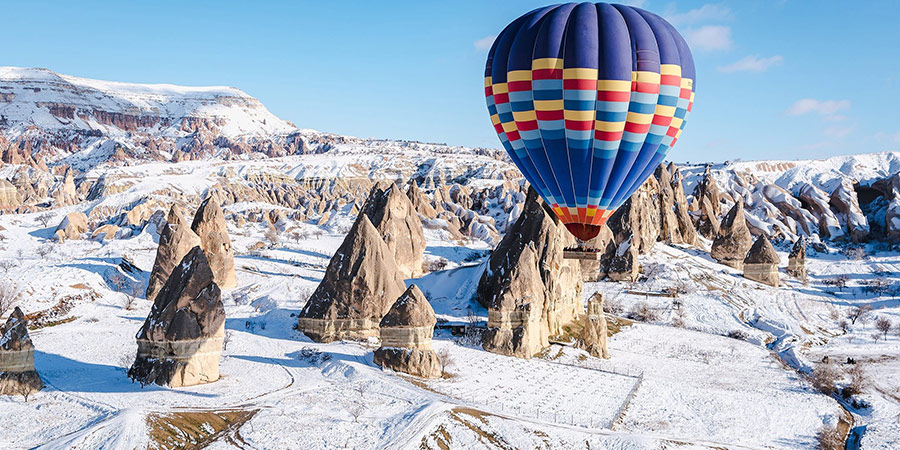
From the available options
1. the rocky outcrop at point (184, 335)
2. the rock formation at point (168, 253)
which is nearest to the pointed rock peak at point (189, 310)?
the rocky outcrop at point (184, 335)

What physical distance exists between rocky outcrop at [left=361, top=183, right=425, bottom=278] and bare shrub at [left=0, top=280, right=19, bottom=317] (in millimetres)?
20244

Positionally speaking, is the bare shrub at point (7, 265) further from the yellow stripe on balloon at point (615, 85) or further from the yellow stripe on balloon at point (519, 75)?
the yellow stripe on balloon at point (615, 85)

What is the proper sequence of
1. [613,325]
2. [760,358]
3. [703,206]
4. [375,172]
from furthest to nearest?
[375,172] < [703,206] < [613,325] < [760,358]

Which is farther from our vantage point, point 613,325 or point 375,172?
point 375,172

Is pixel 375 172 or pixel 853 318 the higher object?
pixel 375 172

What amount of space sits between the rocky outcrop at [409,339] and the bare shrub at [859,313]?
39.4m

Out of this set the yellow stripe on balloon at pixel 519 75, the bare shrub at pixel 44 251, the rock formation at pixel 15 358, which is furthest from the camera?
the bare shrub at pixel 44 251

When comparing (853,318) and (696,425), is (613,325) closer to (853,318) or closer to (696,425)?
(696,425)

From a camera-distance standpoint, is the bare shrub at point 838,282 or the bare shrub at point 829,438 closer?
the bare shrub at point 829,438

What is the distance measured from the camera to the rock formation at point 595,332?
37.3m

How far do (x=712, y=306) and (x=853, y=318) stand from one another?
37.9ft

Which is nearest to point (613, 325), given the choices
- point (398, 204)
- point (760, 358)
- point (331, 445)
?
point (760, 358)

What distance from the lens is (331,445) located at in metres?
21.5

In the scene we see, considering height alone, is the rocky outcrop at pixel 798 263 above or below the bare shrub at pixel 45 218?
above
